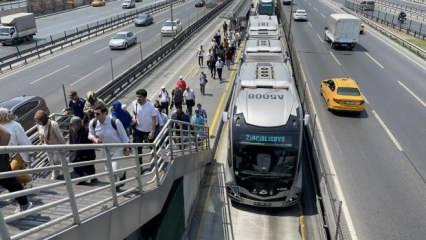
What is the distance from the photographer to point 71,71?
984 inches

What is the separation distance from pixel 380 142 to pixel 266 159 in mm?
7135

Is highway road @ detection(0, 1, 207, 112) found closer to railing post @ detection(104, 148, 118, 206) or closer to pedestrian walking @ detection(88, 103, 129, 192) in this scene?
pedestrian walking @ detection(88, 103, 129, 192)

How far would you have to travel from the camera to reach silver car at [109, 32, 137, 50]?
31766 mm

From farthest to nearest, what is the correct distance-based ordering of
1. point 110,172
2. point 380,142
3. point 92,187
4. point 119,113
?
point 380,142
point 119,113
point 92,187
point 110,172

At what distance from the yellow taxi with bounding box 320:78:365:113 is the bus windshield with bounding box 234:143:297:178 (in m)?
8.20

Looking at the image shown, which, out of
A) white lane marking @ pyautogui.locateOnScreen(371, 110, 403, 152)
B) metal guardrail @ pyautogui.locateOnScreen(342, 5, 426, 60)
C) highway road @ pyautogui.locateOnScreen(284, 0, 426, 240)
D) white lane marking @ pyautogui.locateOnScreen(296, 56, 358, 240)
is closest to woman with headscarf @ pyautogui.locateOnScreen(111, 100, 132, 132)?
white lane marking @ pyautogui.locateOnScreen(296, 56, 358, 240)

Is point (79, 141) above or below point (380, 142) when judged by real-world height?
above

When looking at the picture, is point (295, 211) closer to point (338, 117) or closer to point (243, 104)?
point (243, 104)

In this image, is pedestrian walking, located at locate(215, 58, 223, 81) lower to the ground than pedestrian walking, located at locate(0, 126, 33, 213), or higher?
lower

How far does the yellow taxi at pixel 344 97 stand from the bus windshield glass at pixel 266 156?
819cm

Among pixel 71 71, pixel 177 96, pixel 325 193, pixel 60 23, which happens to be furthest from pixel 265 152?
pixel 60 23

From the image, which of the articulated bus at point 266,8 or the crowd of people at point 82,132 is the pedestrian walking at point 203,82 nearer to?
the crowd of people at point 82,132

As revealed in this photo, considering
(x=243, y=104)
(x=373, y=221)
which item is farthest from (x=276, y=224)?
(x=243, y=104)

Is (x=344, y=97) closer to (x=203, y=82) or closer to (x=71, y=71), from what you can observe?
(x=203, y=82)
